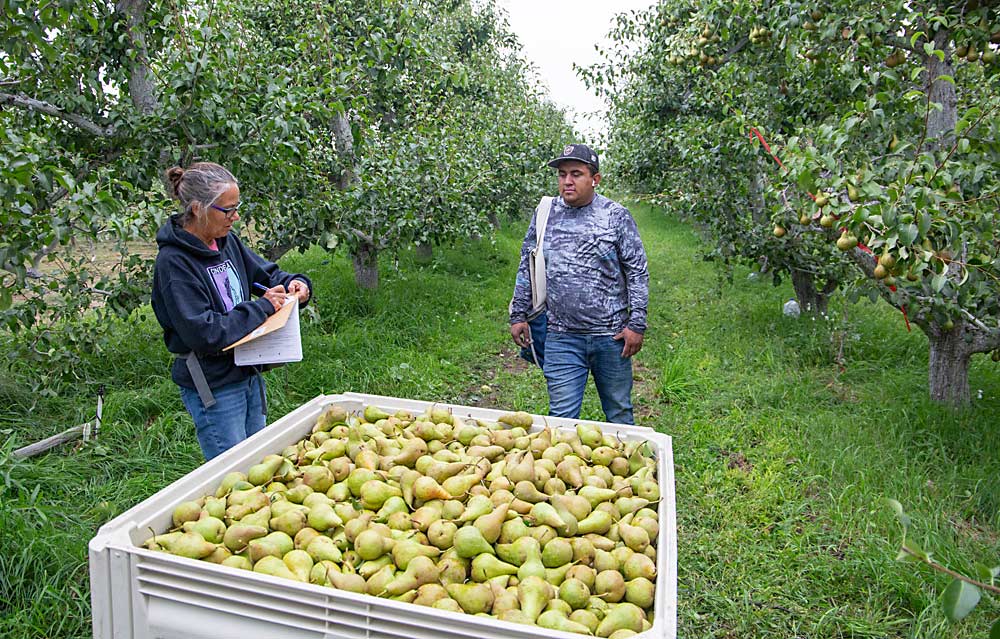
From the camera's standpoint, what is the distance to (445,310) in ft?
28.0

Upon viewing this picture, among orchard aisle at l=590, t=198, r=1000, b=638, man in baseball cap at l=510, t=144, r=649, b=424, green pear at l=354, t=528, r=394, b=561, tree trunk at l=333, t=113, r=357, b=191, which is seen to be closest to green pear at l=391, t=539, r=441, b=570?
green pear at l=354, t=528, r=394, b=561

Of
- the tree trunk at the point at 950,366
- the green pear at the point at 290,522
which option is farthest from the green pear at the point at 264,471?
the tree trunk at the point at 950,366

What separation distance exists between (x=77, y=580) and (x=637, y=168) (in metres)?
9.23

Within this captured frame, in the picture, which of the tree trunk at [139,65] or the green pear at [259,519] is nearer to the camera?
the green pear at [259,519]

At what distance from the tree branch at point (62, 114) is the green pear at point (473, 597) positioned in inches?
163

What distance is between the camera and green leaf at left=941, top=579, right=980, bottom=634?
986 mm

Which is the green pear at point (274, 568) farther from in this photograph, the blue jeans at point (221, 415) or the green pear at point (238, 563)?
the blue jeans at point (221, 415)

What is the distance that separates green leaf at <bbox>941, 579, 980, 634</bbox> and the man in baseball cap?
2.53 meters

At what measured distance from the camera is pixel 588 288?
3609 millimetres

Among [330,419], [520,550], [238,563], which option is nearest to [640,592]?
[520,550]

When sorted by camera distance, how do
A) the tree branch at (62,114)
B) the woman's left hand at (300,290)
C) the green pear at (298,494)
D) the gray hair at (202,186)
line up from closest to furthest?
the green pear at (298,494) → the gray hair at (202,186) → the woman's left hand at (300,290) → the tree branch at (62,114)

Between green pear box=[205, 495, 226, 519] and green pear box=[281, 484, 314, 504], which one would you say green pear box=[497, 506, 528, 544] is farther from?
green pear box=[205, 495, 226, 519]

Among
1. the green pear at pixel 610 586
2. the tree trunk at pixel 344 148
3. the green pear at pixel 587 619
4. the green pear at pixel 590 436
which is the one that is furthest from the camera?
the tree trunk at pixel 344 148

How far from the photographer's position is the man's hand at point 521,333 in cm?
393
